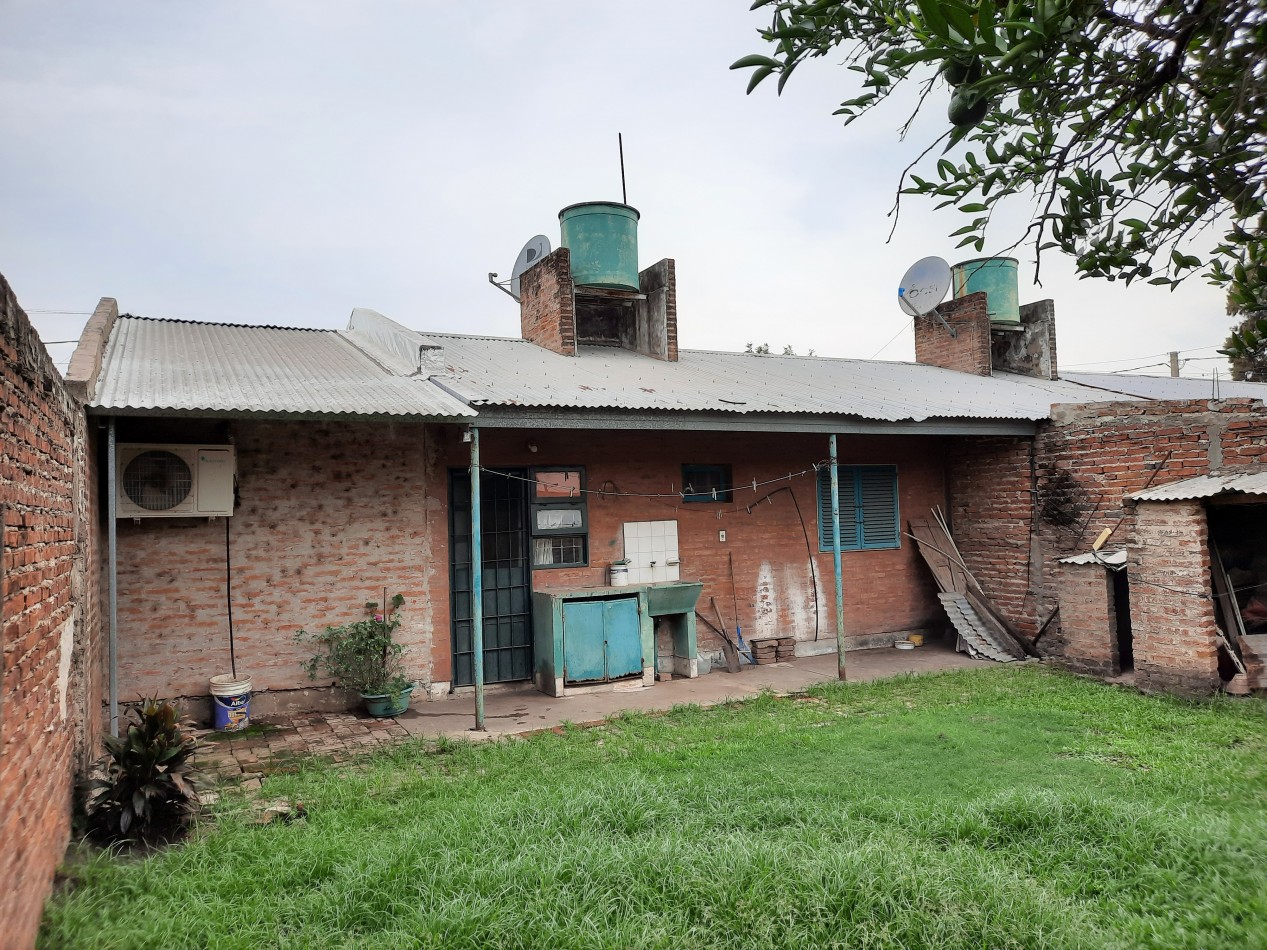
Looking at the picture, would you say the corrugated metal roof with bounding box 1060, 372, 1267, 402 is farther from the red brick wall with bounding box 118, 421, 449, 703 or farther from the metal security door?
the red brick wall with bounding box 118, 421, 449, 703

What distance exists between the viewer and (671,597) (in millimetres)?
9391

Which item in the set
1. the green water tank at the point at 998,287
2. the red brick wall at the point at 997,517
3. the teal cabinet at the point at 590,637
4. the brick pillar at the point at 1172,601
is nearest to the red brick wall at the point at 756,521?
the red brick wall at the point at 997,517

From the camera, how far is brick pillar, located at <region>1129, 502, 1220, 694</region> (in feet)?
25.8

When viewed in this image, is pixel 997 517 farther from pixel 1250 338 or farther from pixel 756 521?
pixel 1250 338

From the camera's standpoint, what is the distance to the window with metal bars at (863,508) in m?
11.3

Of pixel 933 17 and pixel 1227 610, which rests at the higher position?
pixel 933 17

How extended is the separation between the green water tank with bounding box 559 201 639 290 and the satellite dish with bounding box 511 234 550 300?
15.5 inches

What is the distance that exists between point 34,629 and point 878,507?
401 inches

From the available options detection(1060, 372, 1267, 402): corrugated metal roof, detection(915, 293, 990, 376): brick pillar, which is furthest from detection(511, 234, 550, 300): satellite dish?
detection(1060, 372, 1267, 402): corrugated metal roof

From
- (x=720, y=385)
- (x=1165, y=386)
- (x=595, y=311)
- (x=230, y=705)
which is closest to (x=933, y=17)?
(x=230, y=705)

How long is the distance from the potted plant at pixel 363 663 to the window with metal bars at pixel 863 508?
595 cm

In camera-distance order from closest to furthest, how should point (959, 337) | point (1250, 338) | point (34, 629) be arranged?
point (1250, 338), point (34, 629), point (959, 337)

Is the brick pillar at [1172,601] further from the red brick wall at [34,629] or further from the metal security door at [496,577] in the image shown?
the red brick wall at [34,629]

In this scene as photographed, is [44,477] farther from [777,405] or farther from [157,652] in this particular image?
[777,405]
